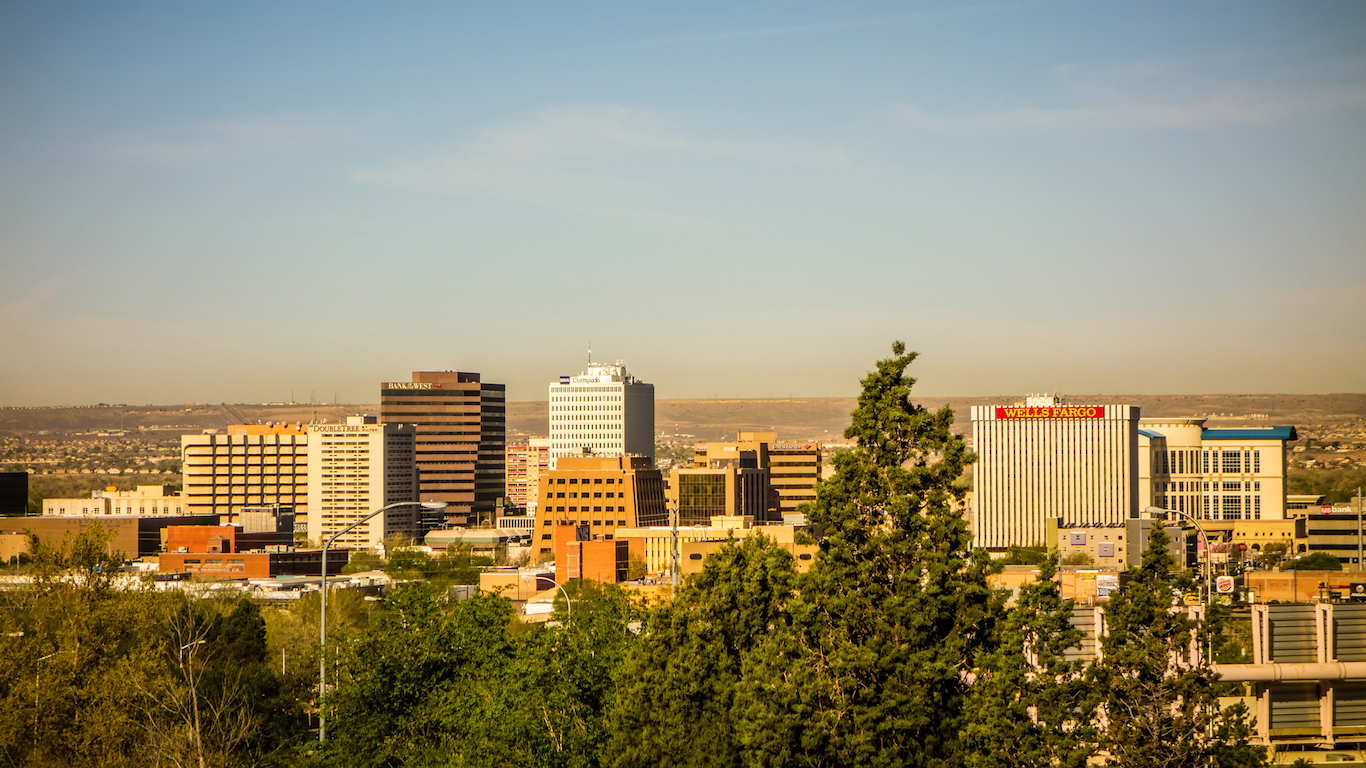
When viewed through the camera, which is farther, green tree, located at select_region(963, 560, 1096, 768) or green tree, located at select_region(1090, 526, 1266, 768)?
green tree, located at select_region(1090, 526, 1266, 768)

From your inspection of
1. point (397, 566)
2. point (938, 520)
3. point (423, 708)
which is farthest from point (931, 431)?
point (397, 566)

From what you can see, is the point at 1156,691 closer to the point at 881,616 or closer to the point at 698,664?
the point at 881,616

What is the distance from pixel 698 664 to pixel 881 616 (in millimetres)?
5533

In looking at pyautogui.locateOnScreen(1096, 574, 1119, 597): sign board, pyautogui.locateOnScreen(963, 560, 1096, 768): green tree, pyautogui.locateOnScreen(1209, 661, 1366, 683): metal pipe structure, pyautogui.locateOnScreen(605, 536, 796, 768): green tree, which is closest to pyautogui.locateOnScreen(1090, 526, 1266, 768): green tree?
pyautogui.locateOnScreen(963, 560, 1096, 768): green tree

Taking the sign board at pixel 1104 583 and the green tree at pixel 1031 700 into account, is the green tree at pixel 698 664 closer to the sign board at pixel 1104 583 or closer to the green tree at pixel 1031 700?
the green tree at pixel 1031 700

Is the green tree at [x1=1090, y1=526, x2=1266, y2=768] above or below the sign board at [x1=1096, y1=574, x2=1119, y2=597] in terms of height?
above

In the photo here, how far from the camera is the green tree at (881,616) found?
99.8 feet

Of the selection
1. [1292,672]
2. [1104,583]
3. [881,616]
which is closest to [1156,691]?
[881,616]

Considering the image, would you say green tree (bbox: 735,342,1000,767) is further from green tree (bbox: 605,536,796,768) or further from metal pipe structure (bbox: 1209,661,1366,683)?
metal pipe structure (bbox: 1209,661,1366,683)

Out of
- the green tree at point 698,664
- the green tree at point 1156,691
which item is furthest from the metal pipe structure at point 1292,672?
the green tree at point 698,664

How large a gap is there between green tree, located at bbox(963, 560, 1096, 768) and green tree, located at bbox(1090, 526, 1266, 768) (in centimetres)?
64

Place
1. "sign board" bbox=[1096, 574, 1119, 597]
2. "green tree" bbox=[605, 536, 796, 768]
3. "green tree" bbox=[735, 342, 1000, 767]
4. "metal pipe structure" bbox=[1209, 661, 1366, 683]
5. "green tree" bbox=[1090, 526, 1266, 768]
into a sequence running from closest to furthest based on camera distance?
"green tree" bbox=[1090, 526, 1266, 768] → "green tree" bbox=[735, 342, 1000, 767] → "green tree" bbox=[605, 536, 796, 768] → "metal pipe structure" bbox=[1209, 661, 1366, 683] → "sign board" bbox=[1096, 574, 1119, 597]

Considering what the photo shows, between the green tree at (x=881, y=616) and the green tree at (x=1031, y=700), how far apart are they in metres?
0.94

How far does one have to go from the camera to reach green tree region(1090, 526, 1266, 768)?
95.5ft
